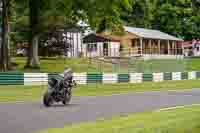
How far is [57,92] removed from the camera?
1873 cm

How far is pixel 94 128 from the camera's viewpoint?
1051 centimetres

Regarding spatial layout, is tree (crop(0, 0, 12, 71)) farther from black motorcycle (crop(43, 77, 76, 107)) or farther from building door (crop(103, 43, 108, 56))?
building door (crop(103, 43, 108, 56))

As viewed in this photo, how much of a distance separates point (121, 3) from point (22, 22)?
16.7 meters

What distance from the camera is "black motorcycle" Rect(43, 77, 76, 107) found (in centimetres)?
1850

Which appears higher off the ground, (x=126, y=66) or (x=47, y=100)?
(x=47, y=100)

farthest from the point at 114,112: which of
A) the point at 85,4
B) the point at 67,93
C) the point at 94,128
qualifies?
the point at 85,4

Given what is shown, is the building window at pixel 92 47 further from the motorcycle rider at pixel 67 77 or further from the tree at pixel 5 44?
the motorcycle rider at pixel 67 77

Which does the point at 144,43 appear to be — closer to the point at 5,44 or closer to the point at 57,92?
the point at 5,44

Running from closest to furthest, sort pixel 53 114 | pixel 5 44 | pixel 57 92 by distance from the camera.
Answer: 1. pixel 53 114
2. pixel 57 92
3. pixel 5 44

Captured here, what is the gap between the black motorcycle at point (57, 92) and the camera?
18500mm

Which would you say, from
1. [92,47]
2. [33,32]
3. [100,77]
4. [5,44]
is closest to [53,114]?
[100,77]

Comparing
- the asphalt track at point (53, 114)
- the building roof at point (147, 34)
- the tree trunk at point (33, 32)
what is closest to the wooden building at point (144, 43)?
the building roof at point (147, 34)

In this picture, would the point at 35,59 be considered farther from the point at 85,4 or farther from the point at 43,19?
the point at 85,4

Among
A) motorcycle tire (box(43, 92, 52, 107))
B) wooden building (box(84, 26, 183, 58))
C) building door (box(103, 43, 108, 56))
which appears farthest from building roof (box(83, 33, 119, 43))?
motorcycle tire (box(43, 92, 52, 107))
